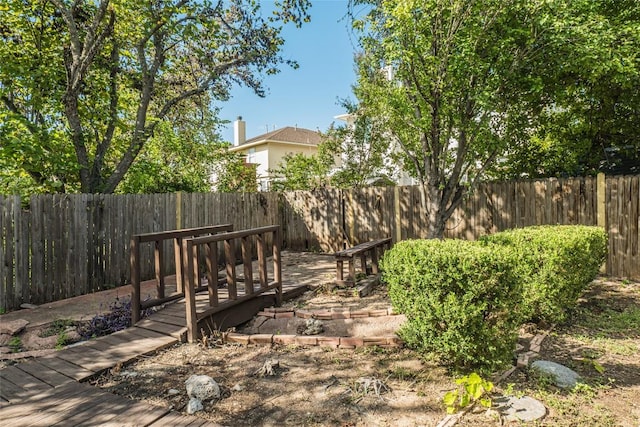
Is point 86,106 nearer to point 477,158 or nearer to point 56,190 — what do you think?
point 56,190

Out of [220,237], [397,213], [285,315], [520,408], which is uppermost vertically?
[397,213]

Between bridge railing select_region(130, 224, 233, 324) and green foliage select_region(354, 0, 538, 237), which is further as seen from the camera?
green foliage select_region(354, 0, 538, 237)

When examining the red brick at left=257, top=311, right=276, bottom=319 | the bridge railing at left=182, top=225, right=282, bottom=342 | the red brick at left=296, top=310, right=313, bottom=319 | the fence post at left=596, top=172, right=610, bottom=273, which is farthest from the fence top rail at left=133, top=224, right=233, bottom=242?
the fence post at left=596, top=172, right=610, bottom=273

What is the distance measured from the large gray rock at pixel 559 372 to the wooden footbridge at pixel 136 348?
2.66 m

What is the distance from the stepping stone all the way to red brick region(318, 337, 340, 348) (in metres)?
1.57

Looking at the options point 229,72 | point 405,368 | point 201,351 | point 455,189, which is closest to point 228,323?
point 201,351

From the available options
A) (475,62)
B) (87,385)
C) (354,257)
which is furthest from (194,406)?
(475,62)

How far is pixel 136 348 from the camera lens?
3.77m

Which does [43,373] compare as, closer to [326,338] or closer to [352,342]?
[326,338]

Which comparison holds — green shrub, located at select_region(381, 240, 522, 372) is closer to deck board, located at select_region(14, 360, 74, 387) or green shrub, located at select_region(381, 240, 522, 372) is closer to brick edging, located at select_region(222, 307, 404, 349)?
brick edging, located at select_region(222, 307, 404, 349)

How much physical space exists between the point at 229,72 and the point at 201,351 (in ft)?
28.2

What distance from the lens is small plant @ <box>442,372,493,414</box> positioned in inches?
99.1

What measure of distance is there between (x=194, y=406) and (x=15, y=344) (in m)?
2.93

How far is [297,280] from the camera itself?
6.72 metres
